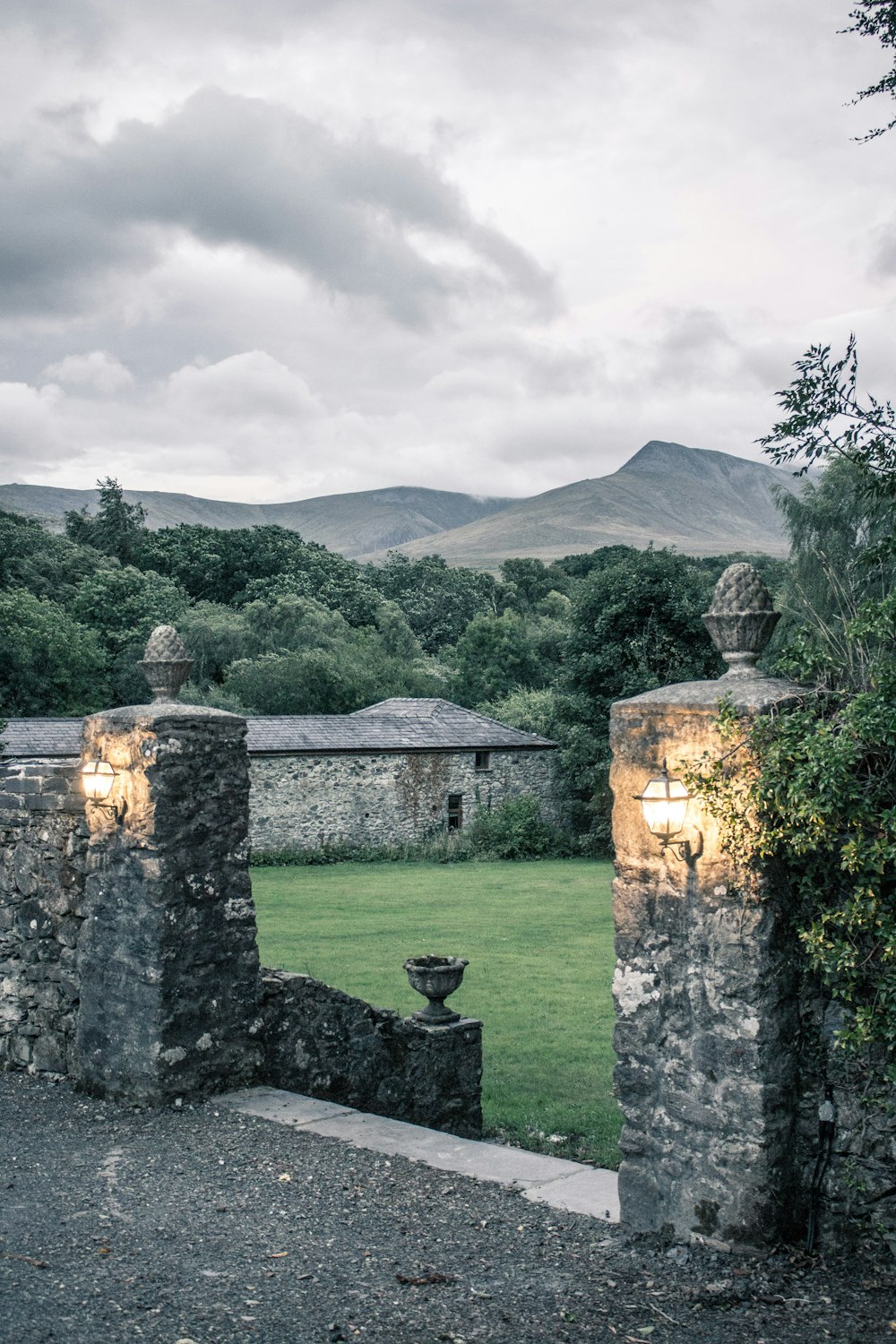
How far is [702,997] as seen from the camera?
475cm

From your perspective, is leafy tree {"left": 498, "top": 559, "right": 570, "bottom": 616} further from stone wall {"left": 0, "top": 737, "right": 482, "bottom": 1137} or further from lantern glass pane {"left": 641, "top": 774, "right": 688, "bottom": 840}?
lantern glass pane {"left": 641, "top": 774, "right": 688, "bottom": 840}

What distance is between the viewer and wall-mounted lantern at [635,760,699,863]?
15.5ft

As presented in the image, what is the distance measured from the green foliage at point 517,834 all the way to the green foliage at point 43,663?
17782 mm

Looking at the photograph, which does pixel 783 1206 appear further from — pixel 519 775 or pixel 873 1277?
pixel 519 775

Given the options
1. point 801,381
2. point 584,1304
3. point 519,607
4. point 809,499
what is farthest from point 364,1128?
point 519,607

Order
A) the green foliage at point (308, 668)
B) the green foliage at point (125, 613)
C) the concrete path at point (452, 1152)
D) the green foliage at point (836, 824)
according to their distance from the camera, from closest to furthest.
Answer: the green foliage at point (836, 824), the concrete path at point (452, 1152), the green foliage at point (308, 668), the green foliage at point (125, 613)

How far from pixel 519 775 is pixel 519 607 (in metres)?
39.1

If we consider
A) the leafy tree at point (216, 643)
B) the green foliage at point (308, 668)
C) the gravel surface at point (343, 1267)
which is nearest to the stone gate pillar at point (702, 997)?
the gravel surface at point (343, 1267)

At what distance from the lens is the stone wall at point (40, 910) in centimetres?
755

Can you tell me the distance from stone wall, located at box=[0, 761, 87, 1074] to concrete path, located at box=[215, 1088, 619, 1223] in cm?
147

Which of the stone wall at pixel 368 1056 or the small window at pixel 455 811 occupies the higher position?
the stone wall at pixel 368 1056

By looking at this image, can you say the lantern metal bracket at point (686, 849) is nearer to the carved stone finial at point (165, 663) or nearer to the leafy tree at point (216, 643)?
the carved stone finial at point (165, 663)

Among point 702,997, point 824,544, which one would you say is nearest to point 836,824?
point 702,997

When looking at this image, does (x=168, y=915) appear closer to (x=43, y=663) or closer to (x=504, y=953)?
(x=504, y=953)
